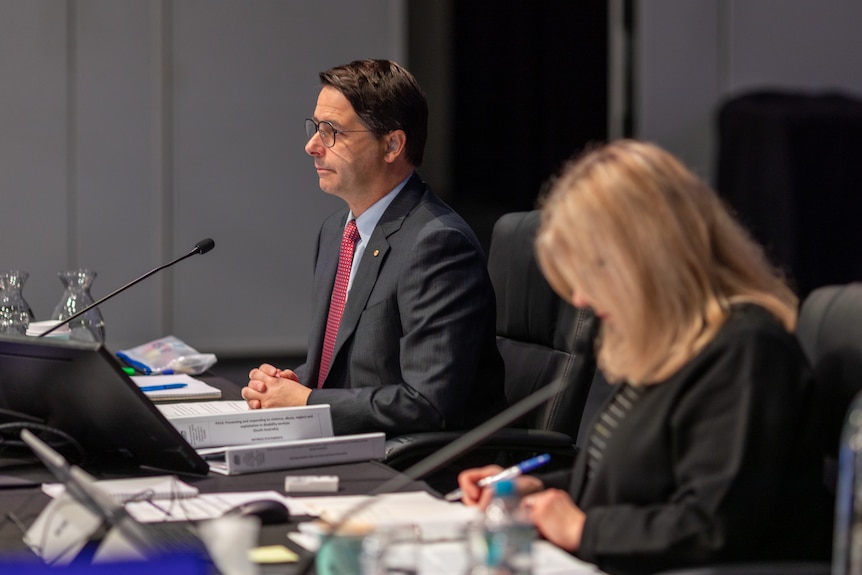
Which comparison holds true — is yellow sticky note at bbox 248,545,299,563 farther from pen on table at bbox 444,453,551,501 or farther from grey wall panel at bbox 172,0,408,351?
grey wall panel at bbox 172,0,408,351

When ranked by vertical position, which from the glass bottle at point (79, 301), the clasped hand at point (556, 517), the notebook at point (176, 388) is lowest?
the notebook at point (176, 388)

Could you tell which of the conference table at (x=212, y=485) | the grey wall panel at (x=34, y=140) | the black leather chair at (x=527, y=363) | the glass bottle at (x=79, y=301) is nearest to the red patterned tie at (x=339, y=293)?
the black leather chair at (x=527, y=363)

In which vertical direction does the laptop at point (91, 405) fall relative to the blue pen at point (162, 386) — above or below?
above

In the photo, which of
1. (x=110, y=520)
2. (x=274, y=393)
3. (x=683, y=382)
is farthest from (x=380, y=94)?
(x=110, y=520)

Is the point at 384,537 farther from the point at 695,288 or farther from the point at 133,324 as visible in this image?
the point at 133,324

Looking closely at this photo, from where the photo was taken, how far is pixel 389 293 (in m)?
2.40

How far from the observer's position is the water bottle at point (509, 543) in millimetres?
1030

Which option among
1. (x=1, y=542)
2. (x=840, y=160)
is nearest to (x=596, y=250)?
(x=1, y=542)

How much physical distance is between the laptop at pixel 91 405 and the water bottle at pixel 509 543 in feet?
2.49

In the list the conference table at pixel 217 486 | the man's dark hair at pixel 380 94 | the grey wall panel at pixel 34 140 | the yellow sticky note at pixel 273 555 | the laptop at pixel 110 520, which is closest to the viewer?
the laptop at pixel 110 520

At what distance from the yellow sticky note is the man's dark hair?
1.31m

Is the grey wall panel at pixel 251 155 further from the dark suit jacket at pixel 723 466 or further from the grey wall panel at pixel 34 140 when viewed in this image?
the dark suit jacket at pixel 723 466

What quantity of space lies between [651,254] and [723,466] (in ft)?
0.85

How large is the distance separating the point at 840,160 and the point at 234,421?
10.7ft
